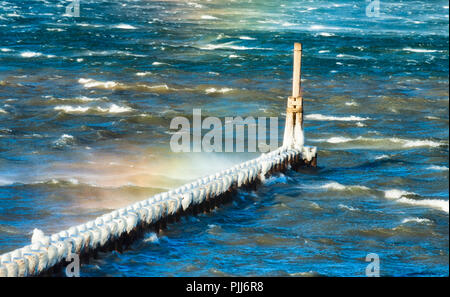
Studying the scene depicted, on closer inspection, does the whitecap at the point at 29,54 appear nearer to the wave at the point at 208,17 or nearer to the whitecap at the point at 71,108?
the whitecap at the point at 71,108

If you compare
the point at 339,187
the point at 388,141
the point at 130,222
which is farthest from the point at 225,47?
the point at 130,222

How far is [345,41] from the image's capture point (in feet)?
327

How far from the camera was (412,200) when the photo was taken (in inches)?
1307

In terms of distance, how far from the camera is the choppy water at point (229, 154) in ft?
85.9

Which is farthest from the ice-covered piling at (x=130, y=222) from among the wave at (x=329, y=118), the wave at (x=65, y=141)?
the wave at (x=329, y=118)

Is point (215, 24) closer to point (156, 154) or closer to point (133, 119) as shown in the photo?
point (133, 119)

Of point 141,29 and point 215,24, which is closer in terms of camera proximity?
point 141,29

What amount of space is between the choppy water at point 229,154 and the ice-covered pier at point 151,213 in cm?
42

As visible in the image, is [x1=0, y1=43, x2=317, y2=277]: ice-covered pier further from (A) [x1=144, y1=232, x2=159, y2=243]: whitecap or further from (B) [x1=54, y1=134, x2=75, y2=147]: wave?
(B) [x1=54, y1=134, x2=75, y2=147]: wave

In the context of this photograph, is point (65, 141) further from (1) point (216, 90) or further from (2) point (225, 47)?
(2) point (225, 47)

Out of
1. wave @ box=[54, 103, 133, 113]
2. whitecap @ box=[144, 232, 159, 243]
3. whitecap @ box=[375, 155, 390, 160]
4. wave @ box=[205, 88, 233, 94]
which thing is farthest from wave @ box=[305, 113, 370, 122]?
whitecap @ box=[144, 232, 159, 243]

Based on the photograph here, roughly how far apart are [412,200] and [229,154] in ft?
32.9

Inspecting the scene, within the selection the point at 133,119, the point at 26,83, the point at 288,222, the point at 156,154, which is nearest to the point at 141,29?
the point at 26,83
